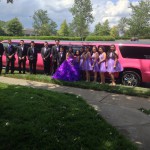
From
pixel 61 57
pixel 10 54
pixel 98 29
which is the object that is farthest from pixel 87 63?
pixel 98 29

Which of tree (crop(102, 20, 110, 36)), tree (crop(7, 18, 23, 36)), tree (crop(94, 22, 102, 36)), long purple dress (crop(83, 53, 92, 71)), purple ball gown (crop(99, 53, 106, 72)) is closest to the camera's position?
purple ball gown (crop(99, 53, 106, 72))

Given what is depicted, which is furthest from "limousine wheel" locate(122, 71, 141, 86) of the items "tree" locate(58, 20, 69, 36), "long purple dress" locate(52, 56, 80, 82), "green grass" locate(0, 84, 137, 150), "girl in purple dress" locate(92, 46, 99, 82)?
"tree" locate(58, 20, 69, 36)

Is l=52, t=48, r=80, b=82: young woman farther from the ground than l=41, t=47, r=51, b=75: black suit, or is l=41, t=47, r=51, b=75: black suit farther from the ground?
l=41, t=47, r=51, b=75: black suit

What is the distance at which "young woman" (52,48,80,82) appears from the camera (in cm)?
1196

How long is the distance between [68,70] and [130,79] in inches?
101

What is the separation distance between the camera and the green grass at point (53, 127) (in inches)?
191

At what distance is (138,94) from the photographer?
9.77 m

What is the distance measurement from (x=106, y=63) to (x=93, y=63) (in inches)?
23.6

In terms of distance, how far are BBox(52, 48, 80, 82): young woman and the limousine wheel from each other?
6.26ft

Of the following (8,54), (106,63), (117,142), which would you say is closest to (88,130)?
(117,142)

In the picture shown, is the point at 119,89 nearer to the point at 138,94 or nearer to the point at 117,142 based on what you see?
the point at 138,94

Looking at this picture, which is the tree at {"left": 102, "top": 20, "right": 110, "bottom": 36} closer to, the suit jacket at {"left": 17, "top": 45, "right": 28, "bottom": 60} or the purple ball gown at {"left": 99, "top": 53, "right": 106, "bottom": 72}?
the suit jacket at {"left": 17, "top": 45, "right": 28, "bottom": 60}

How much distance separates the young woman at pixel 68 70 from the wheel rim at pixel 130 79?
6.36 ft

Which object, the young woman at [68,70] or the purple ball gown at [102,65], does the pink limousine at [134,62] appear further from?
the young woman at [68,70]
